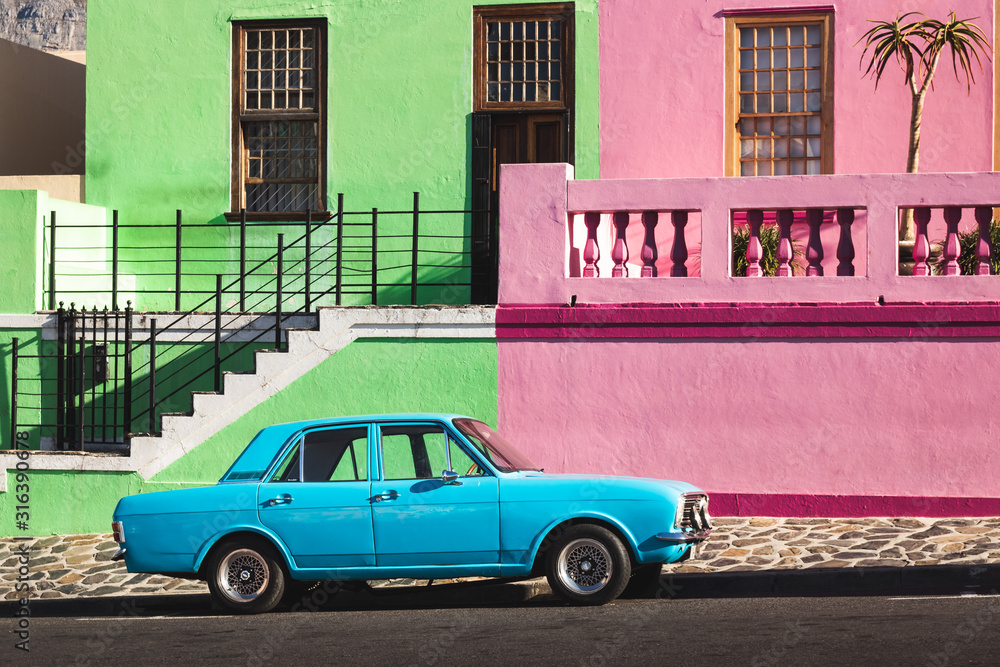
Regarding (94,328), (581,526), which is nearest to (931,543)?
(581,526)

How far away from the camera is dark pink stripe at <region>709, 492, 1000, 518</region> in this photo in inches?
465

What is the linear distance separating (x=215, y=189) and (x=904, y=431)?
916cm

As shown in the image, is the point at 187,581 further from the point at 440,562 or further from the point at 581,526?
the point at 581,526

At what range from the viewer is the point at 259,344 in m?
14.1

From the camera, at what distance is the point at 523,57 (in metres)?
15.9

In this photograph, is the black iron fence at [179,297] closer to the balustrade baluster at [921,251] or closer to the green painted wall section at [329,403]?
the green painted wall section at [329,403]

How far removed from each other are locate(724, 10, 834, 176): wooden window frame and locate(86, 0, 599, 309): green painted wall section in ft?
5.34

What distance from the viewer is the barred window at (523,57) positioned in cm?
1579

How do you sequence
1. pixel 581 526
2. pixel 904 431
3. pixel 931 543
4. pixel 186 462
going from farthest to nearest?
1. pixel 186 462
2. pixel 904 431
3. pixel 931 543
4. pixel 581 526

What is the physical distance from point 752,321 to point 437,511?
14.8 ft

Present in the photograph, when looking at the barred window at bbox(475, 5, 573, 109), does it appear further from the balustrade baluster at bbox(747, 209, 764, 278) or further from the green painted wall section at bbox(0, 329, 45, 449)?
the green painted wall section at bbox(0, 329, 45, 449)

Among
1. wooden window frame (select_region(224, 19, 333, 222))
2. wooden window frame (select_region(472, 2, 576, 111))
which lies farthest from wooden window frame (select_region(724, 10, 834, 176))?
wooden window frame (select_region(224, 19, 333, 222))

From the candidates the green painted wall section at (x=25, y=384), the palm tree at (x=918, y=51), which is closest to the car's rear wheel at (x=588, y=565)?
the palm tree at (x=918, y=51)

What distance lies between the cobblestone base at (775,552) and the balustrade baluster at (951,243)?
2.38 meters
